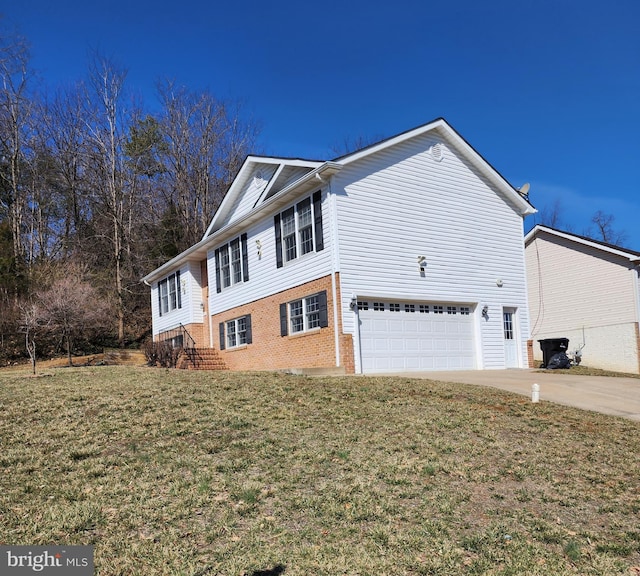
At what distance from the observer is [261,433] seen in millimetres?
7730

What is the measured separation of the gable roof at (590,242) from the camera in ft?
72.7

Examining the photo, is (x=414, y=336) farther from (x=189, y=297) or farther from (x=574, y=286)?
(x=574, y=286)

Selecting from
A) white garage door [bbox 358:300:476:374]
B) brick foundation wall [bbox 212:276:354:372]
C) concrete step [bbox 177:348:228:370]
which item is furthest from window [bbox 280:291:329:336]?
concrete step [bbox 177:348:228:370]

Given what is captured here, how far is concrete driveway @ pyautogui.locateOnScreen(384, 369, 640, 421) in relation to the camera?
10.8 meters

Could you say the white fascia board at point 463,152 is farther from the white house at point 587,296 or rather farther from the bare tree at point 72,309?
the bare tree at point 72,309

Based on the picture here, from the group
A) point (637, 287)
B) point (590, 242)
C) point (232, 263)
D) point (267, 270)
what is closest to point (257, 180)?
point (232, 263)

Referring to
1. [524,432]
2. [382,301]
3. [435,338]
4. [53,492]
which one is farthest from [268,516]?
[435,338]

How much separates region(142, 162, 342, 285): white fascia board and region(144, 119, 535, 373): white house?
6 cm

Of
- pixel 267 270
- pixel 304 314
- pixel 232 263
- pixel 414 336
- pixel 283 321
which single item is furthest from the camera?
pixel 232 263

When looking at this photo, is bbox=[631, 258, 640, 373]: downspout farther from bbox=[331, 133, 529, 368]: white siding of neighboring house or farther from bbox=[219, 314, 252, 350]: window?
bbox=[219, 314, 252, 350]: window

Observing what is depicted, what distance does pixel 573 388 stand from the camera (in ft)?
42.2

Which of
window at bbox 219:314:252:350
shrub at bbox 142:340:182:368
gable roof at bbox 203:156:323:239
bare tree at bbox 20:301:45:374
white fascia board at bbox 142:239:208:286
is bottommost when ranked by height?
shrub at bbox 142:340:182:368

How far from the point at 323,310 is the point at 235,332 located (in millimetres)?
5919

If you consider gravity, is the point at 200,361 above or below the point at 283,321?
below
